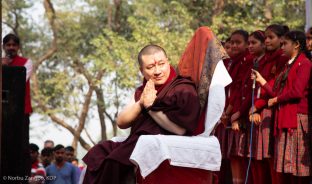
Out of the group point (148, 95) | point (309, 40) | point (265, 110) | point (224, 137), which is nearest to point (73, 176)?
point (224, 137)

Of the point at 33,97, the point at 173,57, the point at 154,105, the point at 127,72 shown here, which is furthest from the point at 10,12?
the point at 154,105

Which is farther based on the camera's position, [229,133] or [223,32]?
[223,32]

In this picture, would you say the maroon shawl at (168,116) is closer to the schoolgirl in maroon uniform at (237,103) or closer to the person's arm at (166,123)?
the person's arm at (166,123)

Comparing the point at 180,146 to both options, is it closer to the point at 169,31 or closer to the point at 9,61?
the point at 9,61

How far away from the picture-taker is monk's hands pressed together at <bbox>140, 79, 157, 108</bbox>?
18.3 feet

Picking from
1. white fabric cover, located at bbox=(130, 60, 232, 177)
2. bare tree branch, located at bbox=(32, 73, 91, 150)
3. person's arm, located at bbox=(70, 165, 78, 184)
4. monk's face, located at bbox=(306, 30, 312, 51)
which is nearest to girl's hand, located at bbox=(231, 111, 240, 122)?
monk's face, located at bbox=(306, 30, 312, 51)

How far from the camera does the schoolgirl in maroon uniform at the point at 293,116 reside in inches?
276

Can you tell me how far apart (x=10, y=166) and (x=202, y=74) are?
7.50ft

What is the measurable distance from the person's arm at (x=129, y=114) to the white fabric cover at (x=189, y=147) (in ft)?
1.10

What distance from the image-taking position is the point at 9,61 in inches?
350

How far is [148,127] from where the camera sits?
18.6 ft

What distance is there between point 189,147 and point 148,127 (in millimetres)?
363

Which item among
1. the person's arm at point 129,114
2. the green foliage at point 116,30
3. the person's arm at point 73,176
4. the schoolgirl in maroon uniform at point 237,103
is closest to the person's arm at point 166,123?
the person's arm at point 129,114

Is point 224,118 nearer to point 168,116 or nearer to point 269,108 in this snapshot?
point 269,108
